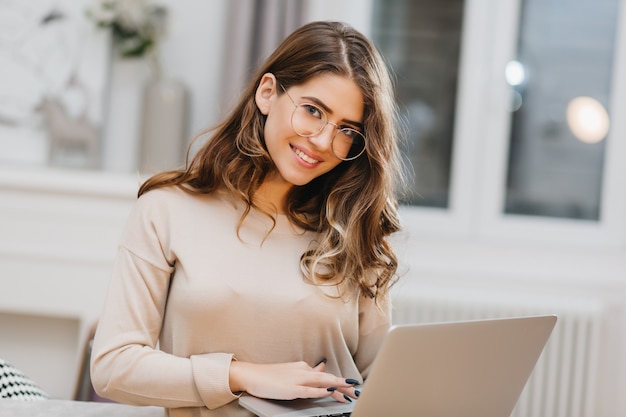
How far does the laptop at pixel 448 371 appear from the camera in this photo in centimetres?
127

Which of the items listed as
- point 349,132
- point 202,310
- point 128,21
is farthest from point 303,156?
point 128,21

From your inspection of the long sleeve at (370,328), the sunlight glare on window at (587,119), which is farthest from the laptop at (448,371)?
the sunlight glare on window at (587,119)

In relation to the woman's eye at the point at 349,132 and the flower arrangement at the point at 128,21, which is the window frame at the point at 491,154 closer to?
the flower arrangement at the point at 128,21

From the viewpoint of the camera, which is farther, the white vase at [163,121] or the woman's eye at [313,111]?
the white vase at [163,121]

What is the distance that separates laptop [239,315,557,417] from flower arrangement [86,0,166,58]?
7.19ft

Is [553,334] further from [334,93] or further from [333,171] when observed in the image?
[334,93]

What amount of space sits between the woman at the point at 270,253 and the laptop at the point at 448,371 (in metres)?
0.16

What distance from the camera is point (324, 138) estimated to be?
1640 millimetres

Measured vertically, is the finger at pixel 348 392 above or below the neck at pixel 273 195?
below

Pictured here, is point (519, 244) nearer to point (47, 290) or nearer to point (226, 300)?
point (47, 290)

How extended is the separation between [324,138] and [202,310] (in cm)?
39

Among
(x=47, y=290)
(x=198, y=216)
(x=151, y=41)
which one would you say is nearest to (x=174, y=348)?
(x=198, y=216)

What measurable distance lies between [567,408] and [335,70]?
218 cm

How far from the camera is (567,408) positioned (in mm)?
3338
